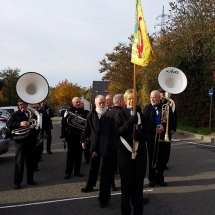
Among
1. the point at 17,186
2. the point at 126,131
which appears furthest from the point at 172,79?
the point at 17,186

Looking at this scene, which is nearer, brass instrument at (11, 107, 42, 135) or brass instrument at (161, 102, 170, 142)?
brass instrument at (11, 107, 42, 135)

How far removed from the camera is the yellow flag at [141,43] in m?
4.95

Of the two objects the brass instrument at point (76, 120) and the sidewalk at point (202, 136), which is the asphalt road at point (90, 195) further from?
the sidewalk at point (202, 136)

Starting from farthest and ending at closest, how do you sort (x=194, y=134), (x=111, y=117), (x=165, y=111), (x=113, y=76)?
(x=113, y=76) → (x=194, y=134) → (x=165, y=111) → (x=111, y=117)

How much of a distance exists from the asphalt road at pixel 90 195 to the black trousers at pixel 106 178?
179mm

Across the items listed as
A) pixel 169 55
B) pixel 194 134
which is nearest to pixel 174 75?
pixel 194 134

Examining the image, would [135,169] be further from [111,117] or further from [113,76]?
[113,76]

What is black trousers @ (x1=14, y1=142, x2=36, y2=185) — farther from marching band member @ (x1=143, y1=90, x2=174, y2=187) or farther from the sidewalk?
the sidewalk

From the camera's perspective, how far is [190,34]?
20.8 meters

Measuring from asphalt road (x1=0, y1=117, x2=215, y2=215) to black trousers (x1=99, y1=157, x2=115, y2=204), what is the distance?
18 centimetres

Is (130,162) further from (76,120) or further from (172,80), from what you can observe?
(172,80)

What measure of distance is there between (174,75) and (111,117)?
389 centimetres

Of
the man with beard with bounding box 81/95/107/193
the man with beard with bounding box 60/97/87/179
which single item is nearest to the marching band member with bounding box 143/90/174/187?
the man with beard with bounding box 81/95/107/193

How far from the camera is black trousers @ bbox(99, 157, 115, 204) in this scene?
5.55 meters
